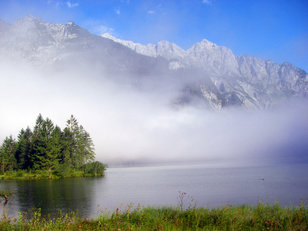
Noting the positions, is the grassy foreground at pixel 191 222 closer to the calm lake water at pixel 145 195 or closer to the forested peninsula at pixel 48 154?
the calm lake water at pixel 145 195

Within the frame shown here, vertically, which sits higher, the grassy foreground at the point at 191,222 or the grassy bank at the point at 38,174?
the grassy foreground at the point at 191,222

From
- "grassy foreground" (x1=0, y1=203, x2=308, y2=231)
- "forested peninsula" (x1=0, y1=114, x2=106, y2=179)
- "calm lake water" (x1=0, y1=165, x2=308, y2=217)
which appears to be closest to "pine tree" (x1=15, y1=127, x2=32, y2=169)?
"forested peninsula" (x1=0, y1=114, x2=106, y2=179)

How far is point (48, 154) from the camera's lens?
273ft

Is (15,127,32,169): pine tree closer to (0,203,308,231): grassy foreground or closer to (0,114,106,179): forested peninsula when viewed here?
(0,114,106,179): forested peninsula

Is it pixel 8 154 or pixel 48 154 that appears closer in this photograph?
pixel 48 154

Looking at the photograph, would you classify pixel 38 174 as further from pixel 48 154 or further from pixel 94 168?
pixel 94 168

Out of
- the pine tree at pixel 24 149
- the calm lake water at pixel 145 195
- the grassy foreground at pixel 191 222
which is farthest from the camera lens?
the pine tree at pixel 24 149

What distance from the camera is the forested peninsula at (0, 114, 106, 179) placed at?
85375 millimetres

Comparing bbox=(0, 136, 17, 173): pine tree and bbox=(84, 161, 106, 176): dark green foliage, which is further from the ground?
bbox=(0, 136, 17, 173): pine tree

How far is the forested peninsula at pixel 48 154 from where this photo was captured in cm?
8538

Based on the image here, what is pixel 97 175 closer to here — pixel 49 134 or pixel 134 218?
pixel 49 134

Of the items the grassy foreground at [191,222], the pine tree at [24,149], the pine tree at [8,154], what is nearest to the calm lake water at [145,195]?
the grassy foreground at [191,222]

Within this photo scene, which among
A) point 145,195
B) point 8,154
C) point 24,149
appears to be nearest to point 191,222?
point 145,195

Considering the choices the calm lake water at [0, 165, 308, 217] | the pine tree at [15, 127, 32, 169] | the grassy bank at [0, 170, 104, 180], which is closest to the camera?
the calm lake water at [0, 165, 308, 217]
